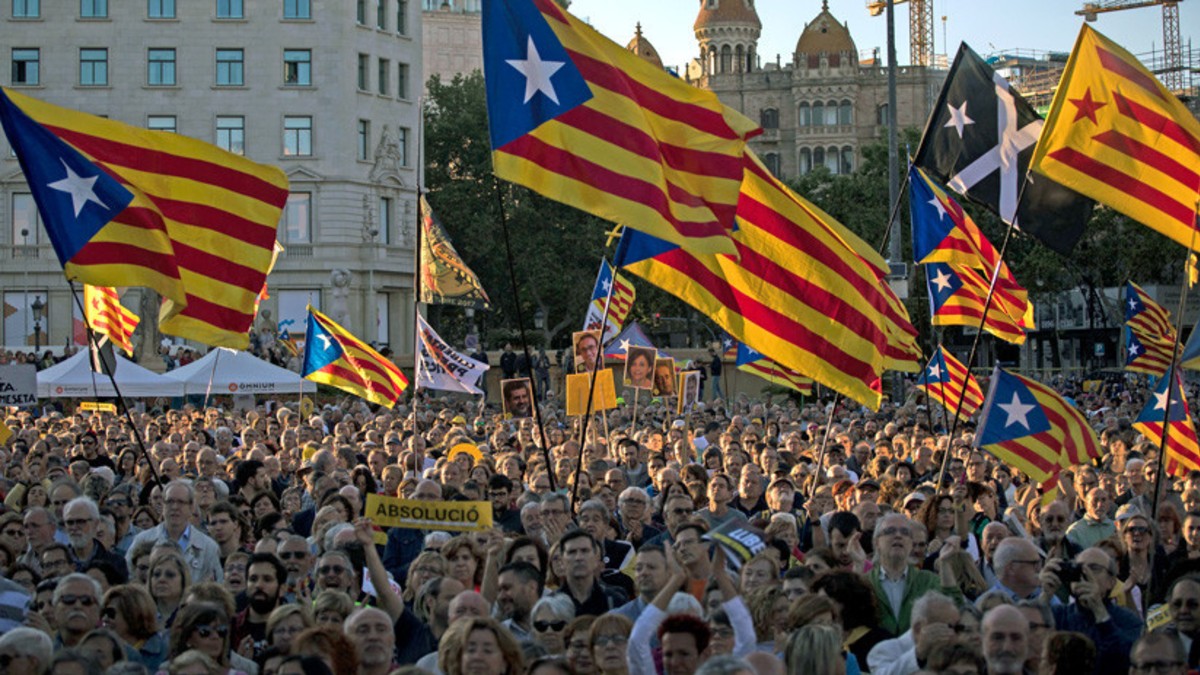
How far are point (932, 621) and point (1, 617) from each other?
174 inches

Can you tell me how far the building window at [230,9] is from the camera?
6472 cm

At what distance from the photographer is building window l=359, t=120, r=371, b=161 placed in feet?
216

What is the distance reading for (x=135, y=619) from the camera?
27.7 ft

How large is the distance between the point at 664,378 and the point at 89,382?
14.8 meters

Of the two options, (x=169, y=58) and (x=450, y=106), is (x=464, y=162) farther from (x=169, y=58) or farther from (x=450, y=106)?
(x=169, y=58)

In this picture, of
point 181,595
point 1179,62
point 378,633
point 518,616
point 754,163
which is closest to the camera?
point 378,633

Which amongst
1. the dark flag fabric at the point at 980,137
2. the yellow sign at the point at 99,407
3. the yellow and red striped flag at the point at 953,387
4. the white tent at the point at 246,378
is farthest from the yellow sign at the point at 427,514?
the white tent at the point at 246,378

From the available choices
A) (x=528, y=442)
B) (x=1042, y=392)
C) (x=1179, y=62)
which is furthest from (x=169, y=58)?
(x=1179, y=62)

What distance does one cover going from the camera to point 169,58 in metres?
64.6

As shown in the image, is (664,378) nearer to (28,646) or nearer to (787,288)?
(787,288)

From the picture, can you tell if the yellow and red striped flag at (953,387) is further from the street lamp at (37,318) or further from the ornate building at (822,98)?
the ornate building at (822,98)

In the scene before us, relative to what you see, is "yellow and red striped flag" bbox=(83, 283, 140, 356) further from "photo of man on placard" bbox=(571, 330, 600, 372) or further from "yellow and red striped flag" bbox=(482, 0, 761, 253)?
"yellow and red striped flag" bbox=(482, 0, 761, 253)

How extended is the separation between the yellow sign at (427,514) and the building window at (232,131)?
55.8 m

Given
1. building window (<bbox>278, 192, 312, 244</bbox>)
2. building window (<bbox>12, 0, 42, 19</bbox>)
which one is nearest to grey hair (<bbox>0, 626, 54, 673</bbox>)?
building window (<bbox>278, 192, 312, 244</bbox>)
